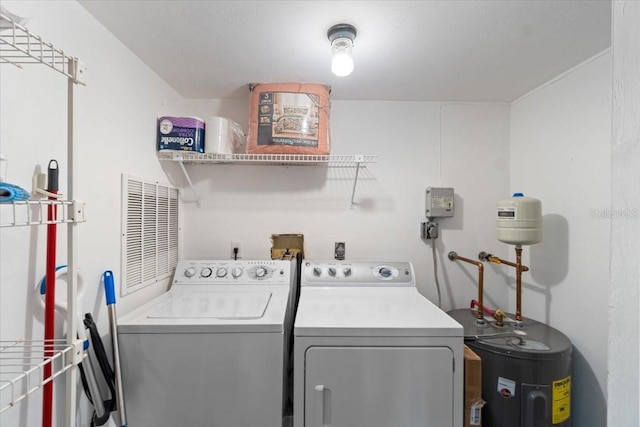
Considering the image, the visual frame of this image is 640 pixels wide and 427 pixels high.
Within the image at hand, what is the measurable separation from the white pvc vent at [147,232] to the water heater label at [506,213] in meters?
2.15

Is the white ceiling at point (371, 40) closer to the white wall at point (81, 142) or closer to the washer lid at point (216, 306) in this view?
the white wall at point (81, 142)

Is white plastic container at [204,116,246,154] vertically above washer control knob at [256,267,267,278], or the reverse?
white plastic container at [204,116,246,154]

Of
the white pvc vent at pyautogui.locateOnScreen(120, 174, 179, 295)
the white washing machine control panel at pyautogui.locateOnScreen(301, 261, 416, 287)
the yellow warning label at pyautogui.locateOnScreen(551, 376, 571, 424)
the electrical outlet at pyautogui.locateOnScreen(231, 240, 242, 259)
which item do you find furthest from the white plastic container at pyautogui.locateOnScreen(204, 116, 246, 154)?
the yellow warning label at pyautogui.locateOnScreen(551, 376, 571, 424)

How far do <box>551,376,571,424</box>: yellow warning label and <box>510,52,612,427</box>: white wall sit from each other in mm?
199

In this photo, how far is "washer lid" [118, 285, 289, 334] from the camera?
118 centimetres

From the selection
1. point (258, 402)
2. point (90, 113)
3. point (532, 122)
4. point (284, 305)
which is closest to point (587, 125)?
point (532, 122)

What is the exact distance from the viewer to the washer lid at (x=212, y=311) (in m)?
1.18

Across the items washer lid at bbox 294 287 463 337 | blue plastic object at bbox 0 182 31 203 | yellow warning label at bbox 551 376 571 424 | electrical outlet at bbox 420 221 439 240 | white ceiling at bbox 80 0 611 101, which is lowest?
yellow warning label at bbox 551 376 571 424

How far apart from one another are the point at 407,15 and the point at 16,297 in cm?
180

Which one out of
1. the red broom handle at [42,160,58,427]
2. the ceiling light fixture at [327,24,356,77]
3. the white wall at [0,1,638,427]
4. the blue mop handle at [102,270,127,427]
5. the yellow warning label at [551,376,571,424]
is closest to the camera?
the red broom handle at [42,160,58,427]

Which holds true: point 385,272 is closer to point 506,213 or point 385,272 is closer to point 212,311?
point 506,213

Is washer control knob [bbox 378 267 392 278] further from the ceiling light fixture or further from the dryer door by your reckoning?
the ceiling light fixture

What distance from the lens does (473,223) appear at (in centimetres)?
209

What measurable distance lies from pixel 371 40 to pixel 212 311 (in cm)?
157
